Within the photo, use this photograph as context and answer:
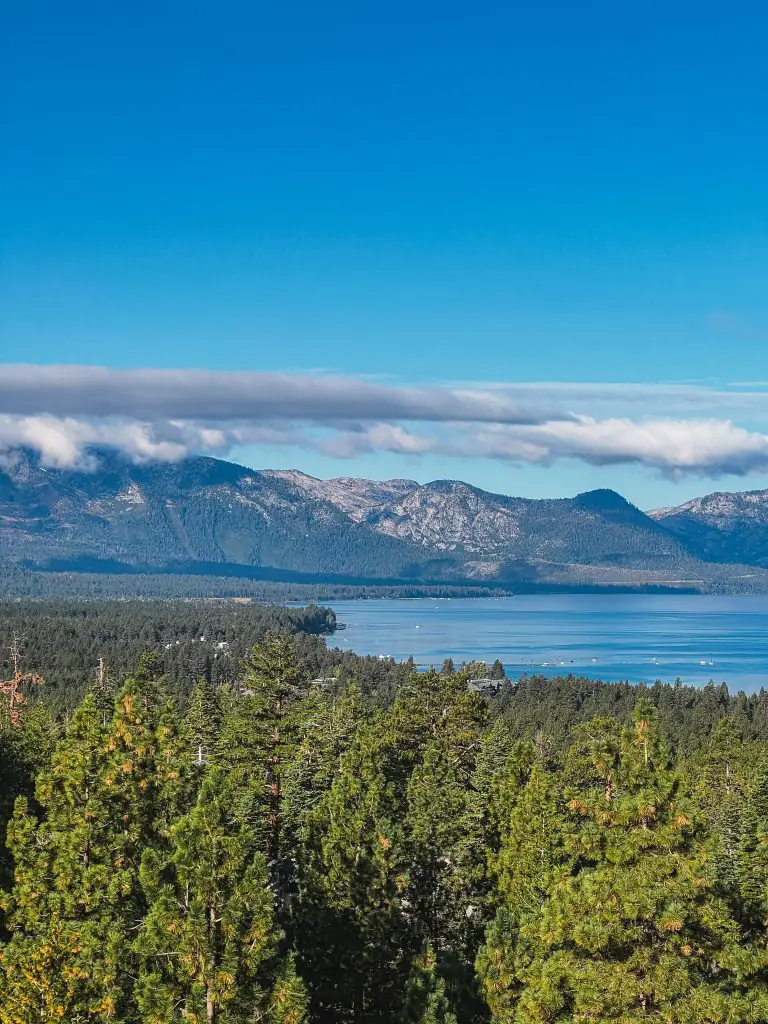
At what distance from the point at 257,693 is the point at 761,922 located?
19.1m

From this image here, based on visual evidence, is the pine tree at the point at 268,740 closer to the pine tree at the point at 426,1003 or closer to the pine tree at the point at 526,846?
the pine tree at the point at 526,846

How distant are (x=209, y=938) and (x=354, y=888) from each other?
30.9 feet

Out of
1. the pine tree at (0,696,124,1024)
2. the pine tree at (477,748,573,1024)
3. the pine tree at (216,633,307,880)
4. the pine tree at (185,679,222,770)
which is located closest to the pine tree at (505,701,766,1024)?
the pine tree at (477,748,573,1024)

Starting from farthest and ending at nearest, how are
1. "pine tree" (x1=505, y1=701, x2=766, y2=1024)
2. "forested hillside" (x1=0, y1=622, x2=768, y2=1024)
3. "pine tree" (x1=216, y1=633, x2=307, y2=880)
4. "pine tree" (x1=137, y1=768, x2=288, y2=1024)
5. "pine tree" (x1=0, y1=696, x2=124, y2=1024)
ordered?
1. "pine tree" (x1=216, y1=633, x2=307, y2=880)
2. "pine tree" (x1=0, y1=696, x2=124, y2=1024)
3. "forested hillside" (x1=0, y1=622, x2=768, y2=1024)
4. "pine tree" (x1=505, y1=701, x2=766, y2=1024)
5. "pine tree" (x1=137, y1=768, x2=288, y2=1024)

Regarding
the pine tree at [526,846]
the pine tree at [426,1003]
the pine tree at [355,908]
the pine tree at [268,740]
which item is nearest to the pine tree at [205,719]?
the pine tree at [268,740]

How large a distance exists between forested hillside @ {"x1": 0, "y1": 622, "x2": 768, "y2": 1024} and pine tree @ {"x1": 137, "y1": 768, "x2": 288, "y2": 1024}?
0.04 meters

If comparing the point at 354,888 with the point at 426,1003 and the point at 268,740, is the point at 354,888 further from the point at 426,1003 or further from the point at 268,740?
the point at 268,740

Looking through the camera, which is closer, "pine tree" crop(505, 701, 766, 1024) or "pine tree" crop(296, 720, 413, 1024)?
"pine tree" crop(505, 701, 766, 1024)

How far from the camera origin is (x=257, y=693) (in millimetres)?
39375

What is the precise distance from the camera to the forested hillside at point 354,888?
19.5 m

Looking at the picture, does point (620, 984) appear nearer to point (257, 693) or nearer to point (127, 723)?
point (127, 723)

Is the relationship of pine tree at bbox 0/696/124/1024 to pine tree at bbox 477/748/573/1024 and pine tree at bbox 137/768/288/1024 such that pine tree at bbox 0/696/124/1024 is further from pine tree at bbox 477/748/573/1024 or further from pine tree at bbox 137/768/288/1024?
pine tree at bbox 477/748/573/1024

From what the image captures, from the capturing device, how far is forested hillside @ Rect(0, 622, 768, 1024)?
19.5m

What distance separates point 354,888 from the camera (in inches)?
1112
